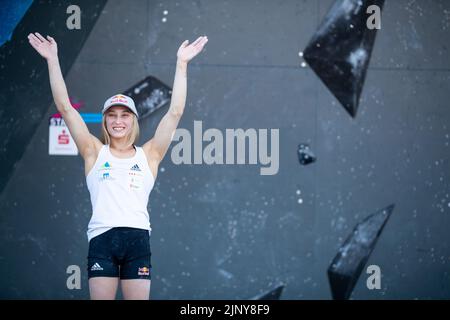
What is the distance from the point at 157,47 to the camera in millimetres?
5098

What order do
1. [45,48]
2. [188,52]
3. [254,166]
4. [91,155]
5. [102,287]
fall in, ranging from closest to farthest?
[102,287], [91,155], [45,48], [188,52], [254,166]

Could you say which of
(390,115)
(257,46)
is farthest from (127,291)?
(390,115)

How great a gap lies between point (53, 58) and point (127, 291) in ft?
4.70

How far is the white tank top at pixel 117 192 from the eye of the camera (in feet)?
11.3

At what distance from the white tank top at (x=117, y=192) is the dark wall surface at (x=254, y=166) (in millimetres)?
1507

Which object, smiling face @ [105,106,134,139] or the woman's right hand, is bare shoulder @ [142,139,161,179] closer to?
smiling face @ [105,106,134,139]

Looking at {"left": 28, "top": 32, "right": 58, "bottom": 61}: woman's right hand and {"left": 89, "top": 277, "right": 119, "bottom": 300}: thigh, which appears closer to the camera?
{"left": 89, "top": 277, "right": 119, "bottom": 300}: thigh

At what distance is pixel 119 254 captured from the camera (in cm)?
346

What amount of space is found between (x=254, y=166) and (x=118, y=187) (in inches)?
73.3

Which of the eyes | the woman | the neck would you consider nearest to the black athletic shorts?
the woman

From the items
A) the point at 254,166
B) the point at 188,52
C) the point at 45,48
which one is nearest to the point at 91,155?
the point at 45,48

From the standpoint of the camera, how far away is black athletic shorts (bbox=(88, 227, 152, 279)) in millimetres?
3420

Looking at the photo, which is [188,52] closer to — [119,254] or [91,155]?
[91,155]
